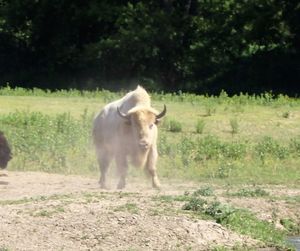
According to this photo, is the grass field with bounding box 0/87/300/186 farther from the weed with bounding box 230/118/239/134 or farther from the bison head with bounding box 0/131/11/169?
the bison head with bounding box 0/131/11/169

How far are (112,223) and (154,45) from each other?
28.5 meters

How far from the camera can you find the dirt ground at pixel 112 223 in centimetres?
1291

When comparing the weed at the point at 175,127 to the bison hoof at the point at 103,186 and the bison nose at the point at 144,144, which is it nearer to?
the bison hoof at the point at 103,186

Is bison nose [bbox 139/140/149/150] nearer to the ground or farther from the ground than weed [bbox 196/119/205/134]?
nearer to the ground

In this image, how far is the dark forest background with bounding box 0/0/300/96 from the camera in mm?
39406

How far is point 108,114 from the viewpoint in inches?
733

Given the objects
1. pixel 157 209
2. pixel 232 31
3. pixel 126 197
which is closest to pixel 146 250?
pixel 157 209

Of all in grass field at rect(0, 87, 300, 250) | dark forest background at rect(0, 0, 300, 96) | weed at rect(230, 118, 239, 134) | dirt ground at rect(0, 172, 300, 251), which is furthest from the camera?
dark forest background at rect(0, 0, 300, 96)

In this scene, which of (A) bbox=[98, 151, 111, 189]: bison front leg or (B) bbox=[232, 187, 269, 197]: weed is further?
Answer: (A) bbox=[98, 151, 111, 189]: bison front leg

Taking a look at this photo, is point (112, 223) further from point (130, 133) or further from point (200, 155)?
point (200, 155)

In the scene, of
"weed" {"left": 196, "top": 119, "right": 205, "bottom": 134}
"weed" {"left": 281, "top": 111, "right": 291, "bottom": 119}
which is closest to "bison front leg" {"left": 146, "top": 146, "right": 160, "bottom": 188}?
"weed" {"left": 196, "top": 119, "right": 205, "bottom": 134}

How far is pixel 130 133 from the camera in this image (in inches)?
696

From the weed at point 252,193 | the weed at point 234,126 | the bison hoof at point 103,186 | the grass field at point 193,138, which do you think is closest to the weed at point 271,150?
the grass field at point 193,138

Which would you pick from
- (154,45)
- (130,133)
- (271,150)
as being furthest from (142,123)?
(154,45)
